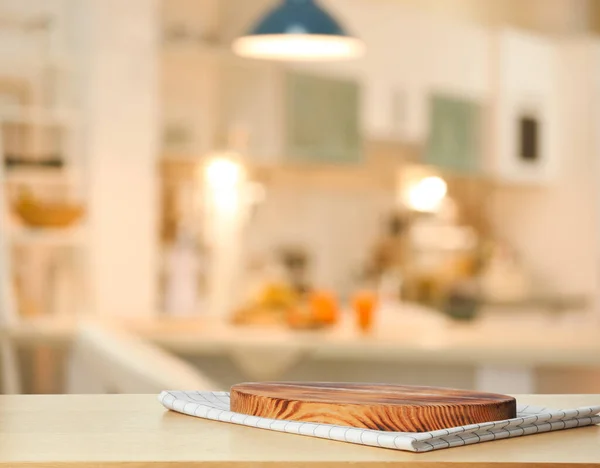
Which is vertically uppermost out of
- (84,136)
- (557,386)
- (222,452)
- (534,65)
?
(534,65)

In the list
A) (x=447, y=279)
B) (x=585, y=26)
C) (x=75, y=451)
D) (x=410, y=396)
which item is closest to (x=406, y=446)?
(x=410, y=396)

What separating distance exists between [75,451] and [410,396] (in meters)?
0.37

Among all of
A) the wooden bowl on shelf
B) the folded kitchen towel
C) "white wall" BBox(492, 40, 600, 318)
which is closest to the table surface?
the folded kitchen towel

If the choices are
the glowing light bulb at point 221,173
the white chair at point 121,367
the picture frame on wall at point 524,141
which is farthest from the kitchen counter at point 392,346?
the picture frame on wall at point 524,141

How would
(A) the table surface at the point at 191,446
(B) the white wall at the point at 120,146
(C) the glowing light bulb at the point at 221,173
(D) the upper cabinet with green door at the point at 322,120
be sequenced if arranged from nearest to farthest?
(A) the table surface at the point at 191,446 < (B) the white wall at the point at 120,146 < (D) the upper cabinet with green door at the point at 322,120 < (C) the glowing light bulb at the point at 221,173

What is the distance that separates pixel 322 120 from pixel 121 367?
3.22 metres

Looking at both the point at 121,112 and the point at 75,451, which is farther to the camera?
the point at 121,112

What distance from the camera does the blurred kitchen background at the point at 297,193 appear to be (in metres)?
4.26

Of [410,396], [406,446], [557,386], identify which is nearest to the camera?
[406,446]

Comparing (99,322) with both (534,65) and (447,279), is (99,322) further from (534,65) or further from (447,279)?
(534,65)

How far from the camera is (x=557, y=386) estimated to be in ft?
14.1

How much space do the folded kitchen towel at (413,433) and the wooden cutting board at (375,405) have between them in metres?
0.02

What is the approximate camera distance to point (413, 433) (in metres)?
1.13

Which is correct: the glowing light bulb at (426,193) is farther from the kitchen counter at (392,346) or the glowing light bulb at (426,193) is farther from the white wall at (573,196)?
the kitchen counter at (392,346)
